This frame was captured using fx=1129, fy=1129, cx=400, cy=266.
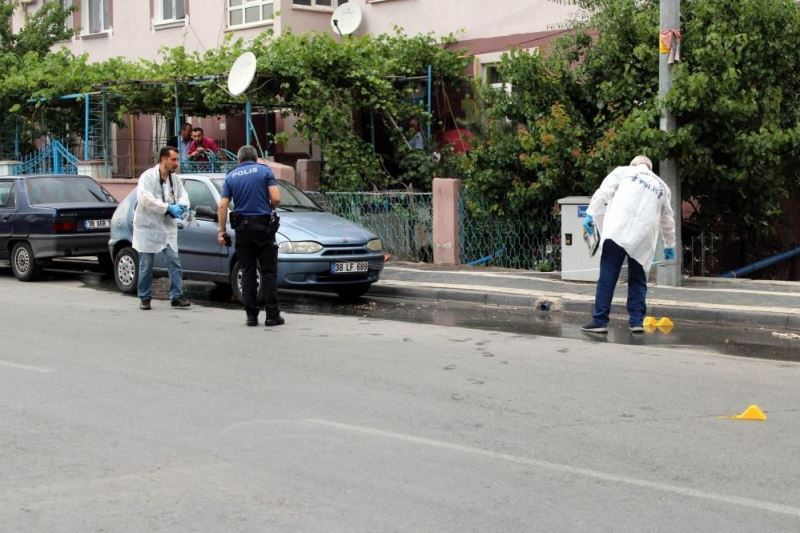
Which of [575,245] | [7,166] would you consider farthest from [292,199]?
[7,166]

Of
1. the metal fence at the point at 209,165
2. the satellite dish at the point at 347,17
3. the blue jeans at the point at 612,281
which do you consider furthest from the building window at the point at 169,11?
the blue jeans at the point at 612,281

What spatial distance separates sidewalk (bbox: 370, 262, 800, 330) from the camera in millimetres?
12000

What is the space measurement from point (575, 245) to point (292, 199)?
3.76 m

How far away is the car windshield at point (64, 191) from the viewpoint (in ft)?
56.0

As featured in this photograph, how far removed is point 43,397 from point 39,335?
3062mm

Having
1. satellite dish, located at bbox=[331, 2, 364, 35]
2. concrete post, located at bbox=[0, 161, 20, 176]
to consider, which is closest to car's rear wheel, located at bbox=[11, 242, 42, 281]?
satellite dish, located at bbox=[331, 2, 364, 35]

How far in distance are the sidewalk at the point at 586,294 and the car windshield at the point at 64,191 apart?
4.81 meters

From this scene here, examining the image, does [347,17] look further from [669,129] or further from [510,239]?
[669,129]

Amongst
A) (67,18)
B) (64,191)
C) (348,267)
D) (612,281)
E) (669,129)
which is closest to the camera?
(612,281)

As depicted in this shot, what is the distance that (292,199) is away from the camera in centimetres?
1466

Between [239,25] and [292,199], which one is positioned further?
[239,25]

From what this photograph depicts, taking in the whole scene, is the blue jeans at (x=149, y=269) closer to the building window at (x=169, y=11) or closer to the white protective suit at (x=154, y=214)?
the white protective suit at (x=154, y=214)

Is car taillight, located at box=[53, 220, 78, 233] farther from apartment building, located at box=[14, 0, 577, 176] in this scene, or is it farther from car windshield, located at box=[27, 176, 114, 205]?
apartment building, located at box=[14, 0, 577, 176]

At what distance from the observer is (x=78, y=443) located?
662 centimetres
